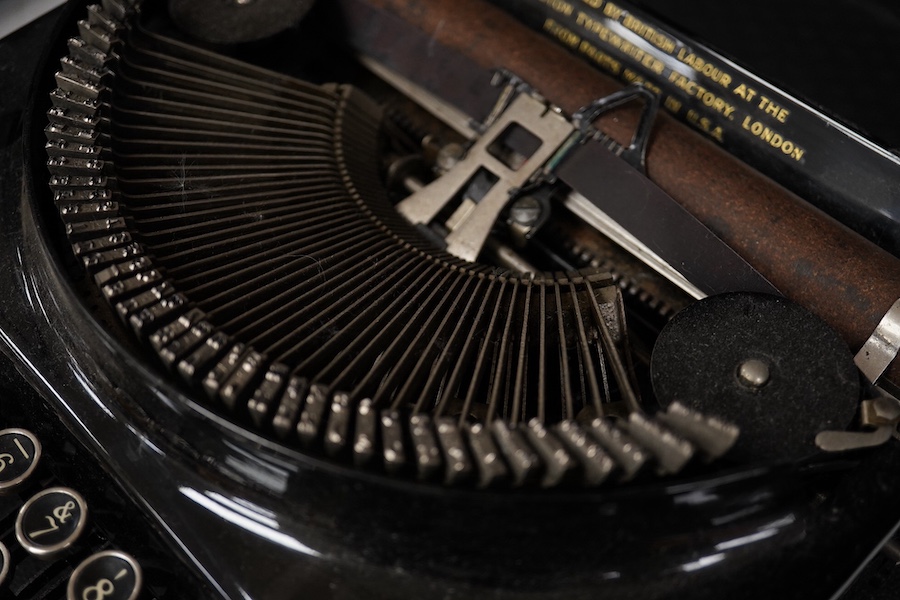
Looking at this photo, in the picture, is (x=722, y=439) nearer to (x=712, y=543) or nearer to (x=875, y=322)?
(x=712, y=543)

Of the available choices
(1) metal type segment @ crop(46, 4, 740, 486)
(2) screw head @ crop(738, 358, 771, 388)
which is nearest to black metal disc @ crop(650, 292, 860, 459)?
(2) screw head @ crop(738, 358, 771, 388)

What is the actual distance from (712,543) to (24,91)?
1.61 metres

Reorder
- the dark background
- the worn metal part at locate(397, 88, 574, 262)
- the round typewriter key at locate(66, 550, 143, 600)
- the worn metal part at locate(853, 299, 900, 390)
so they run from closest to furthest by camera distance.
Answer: the round typewriter key at locate(66, 550, 143, 600) < the worn metal part at locate(853, 299, 900, 390) < the worn metal part at locate(397, 88, 574, 262) < the dark background

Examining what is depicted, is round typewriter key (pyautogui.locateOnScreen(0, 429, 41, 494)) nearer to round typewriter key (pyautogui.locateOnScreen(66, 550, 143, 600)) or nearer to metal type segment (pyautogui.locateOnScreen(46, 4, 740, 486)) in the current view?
round typewriter key (pyautogui.locateOnScreen(66, 550, 143, 600))

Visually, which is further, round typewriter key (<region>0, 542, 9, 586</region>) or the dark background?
the dark background

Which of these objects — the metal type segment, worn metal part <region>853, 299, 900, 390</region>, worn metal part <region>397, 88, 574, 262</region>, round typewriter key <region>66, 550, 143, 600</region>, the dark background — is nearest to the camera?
the metal type segment

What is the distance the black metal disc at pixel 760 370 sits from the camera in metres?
1.40

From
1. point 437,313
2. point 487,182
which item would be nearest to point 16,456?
point 437,313

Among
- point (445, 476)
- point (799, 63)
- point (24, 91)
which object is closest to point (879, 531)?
point (445, 476)

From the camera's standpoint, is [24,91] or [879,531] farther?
[24,91]

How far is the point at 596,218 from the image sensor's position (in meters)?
1.83

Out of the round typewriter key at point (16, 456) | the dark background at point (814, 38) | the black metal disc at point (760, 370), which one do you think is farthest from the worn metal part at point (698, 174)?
the round typewriter key at point (16, 456)

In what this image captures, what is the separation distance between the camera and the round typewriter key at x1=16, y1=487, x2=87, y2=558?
148 centimetres

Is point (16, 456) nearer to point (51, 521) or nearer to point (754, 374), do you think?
point (51, 521)
